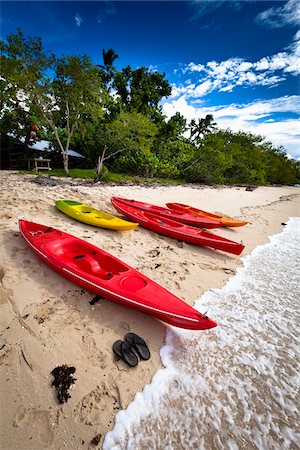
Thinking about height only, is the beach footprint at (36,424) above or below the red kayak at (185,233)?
below

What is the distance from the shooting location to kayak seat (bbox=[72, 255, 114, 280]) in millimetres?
3160

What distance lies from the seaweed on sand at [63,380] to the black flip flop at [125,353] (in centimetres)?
44

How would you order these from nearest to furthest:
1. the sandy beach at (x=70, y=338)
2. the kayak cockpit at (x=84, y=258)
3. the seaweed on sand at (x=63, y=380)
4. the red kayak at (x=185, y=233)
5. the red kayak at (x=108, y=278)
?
the sandy beach at (x=70, y=338) → the seaweed on sand at (x=63, y=380) → the red kayak at (x=108, y=278) → the kayak cockpit at (x=84, y=258) → the red kayak at (x=185, y=233)

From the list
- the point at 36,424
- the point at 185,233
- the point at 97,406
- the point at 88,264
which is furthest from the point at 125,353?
the point at 185,233

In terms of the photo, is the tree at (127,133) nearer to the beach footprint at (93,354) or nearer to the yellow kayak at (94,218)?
the yellow kayak at (94,218)

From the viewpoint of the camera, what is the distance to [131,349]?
7.00ft

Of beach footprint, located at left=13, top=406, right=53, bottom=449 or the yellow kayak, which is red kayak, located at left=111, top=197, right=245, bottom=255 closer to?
the yellow kayak

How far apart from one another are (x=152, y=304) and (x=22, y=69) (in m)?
15.2

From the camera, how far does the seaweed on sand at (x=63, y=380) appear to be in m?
1.66

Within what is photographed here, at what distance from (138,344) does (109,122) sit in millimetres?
19010

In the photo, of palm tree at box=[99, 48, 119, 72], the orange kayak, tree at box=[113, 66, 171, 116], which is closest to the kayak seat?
the orange kayak

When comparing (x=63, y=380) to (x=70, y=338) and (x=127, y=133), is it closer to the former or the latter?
(x=70, y=338)

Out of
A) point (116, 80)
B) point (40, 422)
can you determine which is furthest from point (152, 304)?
point (116, 80)

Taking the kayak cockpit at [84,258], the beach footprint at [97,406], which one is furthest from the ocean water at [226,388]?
the kayak cockpit at [84,258]
